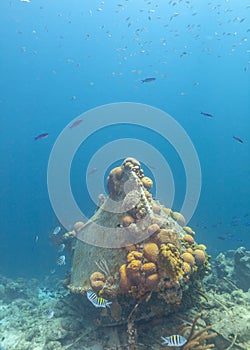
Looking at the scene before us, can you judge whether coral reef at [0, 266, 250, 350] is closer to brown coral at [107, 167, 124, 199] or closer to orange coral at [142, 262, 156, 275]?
orange coral at [142, 262, 156, 275]

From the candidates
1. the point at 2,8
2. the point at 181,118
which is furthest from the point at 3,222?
the point at 181,118

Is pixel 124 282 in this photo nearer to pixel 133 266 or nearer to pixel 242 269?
pixel 133 266

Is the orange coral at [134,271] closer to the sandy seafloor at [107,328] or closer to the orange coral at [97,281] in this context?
the orange coral at [97,281]

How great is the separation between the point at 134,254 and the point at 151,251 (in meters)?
0.38

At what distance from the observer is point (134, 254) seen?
5.73 m

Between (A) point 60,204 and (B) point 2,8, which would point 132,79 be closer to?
(B) point 2,8

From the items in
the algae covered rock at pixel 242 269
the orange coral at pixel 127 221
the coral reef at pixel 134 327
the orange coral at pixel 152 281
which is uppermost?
the algae covered rock at pixel 242 269

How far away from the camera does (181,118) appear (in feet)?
268

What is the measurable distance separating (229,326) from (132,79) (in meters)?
73.3

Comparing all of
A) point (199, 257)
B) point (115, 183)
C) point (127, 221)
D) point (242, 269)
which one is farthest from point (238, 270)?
point (127, 221)

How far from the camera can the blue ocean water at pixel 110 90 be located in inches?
1750

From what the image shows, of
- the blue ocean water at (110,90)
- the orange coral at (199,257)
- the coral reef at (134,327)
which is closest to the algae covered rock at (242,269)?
the coral reef at (134,327)

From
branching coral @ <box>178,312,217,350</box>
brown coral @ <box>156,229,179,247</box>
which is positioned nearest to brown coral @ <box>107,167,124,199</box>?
brown coral @ <box>156,229,179,247</box>

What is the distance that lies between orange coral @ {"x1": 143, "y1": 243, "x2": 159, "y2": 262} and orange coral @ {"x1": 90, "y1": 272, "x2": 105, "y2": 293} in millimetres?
1180
